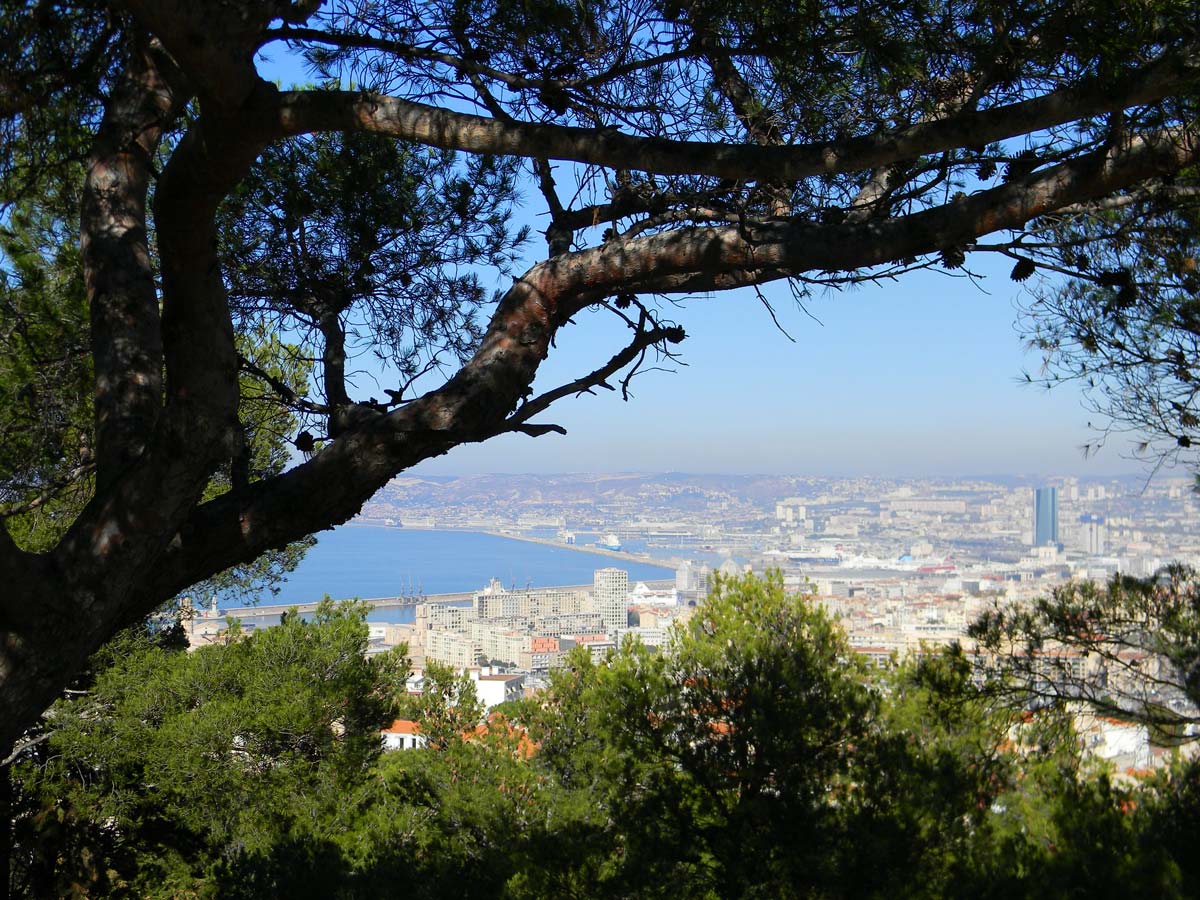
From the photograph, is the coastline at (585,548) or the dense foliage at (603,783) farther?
the coastline at (585,548)

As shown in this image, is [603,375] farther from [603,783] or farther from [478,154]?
[603,783]

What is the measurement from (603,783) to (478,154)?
442cm

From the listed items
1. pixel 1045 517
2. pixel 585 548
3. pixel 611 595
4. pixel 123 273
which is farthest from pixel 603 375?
pixel 585 548

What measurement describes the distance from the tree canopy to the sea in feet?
88.7

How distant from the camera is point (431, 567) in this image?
4309cm

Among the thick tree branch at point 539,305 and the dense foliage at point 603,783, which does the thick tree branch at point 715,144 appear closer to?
the thick tree branch at point 539,305

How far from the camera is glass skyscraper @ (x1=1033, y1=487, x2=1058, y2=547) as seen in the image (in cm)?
3546

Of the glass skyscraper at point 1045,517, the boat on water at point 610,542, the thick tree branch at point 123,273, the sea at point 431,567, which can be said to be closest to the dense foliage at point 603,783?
the thick tree branch at point 123,273

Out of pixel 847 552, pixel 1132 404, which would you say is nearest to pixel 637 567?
pixel 847 552

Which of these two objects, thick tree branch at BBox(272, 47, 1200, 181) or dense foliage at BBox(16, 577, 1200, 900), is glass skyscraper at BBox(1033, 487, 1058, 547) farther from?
thick tree branch at BBox(272, 47, 1200, 181)

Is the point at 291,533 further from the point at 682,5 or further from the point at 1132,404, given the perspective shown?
the point at 1132,404

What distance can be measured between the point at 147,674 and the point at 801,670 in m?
4.86

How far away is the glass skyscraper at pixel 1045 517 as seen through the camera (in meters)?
35.5

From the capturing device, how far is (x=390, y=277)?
3.15 metres
